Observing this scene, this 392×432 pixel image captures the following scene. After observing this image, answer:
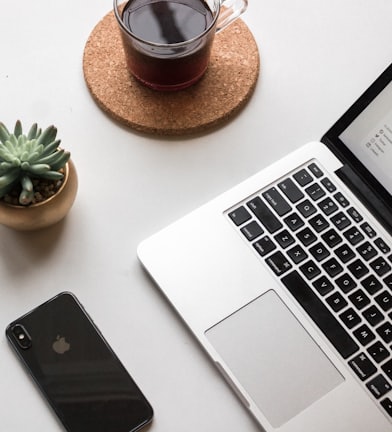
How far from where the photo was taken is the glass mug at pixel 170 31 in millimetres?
735

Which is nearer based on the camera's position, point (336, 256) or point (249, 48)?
point (336, 256)

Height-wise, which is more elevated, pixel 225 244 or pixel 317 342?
pixel 225 244

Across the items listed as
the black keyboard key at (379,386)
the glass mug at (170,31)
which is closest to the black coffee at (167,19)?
the glass mug at (170,31)

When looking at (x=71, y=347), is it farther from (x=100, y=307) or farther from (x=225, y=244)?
(x=225, y=244)

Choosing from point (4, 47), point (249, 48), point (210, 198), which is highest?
point (4, 47)

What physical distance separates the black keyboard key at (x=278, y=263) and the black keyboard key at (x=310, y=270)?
15 mm

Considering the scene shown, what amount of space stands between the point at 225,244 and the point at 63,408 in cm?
24

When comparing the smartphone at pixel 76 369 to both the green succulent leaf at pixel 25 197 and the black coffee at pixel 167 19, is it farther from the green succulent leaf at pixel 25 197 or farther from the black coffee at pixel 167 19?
the black coffee at pixel 167 19

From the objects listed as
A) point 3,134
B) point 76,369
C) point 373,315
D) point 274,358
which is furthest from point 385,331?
point 3,134

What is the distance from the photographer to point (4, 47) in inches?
32.2

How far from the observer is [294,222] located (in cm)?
73

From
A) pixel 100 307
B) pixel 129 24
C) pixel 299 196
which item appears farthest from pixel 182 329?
pixel 129 24

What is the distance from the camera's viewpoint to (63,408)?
66 cm

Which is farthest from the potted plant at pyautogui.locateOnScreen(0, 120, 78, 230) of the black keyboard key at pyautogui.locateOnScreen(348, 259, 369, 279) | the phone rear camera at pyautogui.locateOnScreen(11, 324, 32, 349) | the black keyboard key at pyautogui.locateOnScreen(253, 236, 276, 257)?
the black keyboard key at pyautogui.locateOnScreen(348, 259, 369, 279)
